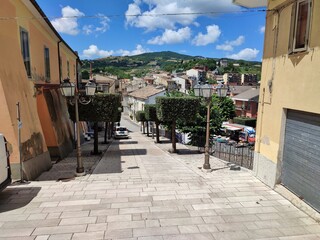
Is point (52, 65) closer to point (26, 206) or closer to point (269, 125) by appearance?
point (26, 206)

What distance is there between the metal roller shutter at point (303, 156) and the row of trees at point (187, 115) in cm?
551

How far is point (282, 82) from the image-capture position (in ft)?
22.2

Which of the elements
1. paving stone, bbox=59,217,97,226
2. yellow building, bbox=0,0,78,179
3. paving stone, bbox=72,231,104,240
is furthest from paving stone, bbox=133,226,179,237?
yellow building, bbox=0,0,78,179

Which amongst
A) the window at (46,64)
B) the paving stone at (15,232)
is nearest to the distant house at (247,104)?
the window at (46,64)

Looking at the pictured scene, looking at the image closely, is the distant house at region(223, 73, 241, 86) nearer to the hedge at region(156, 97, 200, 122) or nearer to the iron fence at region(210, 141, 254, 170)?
the iron fence at region(210, 141, 254, 170)

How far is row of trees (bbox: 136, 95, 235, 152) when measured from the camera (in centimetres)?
1614

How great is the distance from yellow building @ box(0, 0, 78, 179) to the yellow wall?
7.73 metres

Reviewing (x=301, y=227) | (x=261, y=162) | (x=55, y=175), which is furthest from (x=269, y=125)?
(x=55, y=175)

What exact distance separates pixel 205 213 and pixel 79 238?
273 cm

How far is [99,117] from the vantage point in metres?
14.6

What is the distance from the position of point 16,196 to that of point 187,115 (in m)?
11.6

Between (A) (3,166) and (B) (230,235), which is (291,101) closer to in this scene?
(B) (230,235)

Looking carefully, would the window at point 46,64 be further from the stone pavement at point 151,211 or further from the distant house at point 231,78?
the distant house at point 231,78

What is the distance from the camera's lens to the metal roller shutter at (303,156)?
18.3ft
